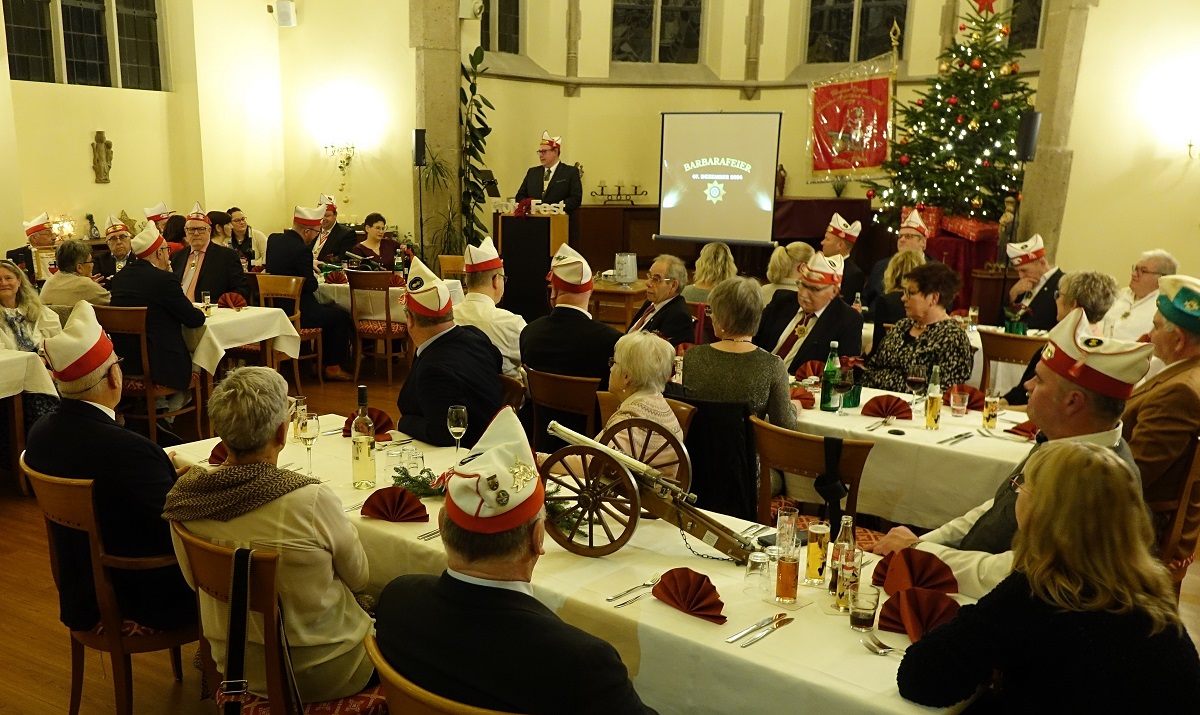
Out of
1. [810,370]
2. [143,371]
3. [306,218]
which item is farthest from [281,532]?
[306,218]

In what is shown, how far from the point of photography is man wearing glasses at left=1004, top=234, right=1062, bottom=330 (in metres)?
6.25

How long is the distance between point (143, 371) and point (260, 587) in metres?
3.81

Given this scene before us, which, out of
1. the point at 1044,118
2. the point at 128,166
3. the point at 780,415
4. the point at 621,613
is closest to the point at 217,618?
the point at 621,613

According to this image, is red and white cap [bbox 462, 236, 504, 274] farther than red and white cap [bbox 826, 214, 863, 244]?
No

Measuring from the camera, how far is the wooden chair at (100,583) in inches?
101

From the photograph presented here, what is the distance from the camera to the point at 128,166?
33.3 feet

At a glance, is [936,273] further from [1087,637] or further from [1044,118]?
[1044,118]

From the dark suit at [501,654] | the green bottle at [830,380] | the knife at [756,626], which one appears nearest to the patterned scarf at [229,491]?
the dark suit at [501,654]

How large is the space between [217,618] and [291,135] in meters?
10.2

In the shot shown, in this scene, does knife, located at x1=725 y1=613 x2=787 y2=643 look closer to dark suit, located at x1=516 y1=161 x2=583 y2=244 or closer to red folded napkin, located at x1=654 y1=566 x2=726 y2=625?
red folded napkin, located at x1=654 y1=566 x2=726 y2=625

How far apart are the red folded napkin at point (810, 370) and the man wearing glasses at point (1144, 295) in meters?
1.83

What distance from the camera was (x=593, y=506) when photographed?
2.53 meters

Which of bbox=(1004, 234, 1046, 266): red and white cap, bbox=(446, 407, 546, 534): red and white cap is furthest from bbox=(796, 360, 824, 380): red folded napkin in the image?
bbox=(446, 407, 546, 534): red and white cap

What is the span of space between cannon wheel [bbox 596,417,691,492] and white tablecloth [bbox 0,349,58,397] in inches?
138
